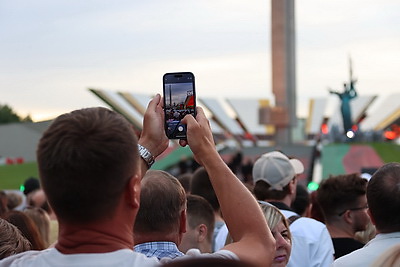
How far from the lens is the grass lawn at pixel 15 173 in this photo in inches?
1147

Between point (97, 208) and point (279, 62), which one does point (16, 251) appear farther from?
point (279, 62)

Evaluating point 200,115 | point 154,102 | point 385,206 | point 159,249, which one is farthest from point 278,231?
point 200,115

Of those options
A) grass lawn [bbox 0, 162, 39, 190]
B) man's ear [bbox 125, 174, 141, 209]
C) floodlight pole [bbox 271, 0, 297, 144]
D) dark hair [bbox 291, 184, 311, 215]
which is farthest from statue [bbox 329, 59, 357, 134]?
man's ear [bbox 125, 174, 141, 209]

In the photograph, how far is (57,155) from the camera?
5.53 ft

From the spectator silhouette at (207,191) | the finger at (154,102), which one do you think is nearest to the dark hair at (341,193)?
the spectator silhouette at (207,191)

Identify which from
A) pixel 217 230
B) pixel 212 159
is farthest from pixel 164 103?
pixel 217 230

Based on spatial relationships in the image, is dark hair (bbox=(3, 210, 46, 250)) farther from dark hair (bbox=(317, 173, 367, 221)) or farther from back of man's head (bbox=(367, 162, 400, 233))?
dark hair (bbox=(317, 173, 367, 221))

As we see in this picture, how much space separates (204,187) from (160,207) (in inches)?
106

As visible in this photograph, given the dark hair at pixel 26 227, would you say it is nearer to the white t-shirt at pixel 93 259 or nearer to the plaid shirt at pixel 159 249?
the plaid shirt at pixel 159 249

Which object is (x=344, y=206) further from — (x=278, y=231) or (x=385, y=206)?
(x=385, y=206)

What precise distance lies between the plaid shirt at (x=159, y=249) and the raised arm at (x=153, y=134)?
0.33 metres

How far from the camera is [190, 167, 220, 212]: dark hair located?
16.8ft

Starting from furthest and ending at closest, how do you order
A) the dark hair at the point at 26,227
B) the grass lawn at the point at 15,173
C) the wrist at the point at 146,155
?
1. the grass lawn at the point at 15,173
2. the dark hair at the point at 26,227
3. the wrist at the point at 146,155

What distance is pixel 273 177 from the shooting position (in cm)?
447
